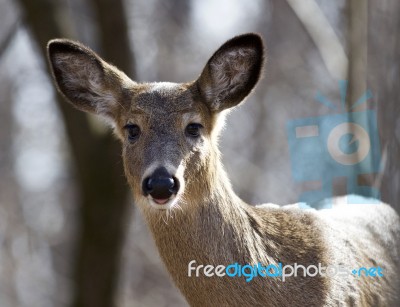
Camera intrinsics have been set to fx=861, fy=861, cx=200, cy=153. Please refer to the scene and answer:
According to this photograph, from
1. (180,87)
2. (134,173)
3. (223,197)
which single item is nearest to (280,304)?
(223,197)

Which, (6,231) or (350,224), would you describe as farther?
(6,231)

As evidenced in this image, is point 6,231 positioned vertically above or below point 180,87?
below

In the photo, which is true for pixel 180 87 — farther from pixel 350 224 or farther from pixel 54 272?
pixel 54 272

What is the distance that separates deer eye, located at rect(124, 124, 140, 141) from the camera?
18.7 feet

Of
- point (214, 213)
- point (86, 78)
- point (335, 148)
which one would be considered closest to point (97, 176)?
point (335, 148)

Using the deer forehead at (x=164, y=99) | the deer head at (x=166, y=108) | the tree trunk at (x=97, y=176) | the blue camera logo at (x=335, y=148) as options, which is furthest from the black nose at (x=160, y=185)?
the tree trunk at (x=97, y=176)

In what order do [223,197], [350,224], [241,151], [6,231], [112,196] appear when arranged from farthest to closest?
[6,231] → [241,151] → [112,196] → [350,224] → [223,197]

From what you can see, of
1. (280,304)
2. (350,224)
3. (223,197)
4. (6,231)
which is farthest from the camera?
(6,231)

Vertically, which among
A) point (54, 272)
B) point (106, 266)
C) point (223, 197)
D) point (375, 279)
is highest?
point (223, 197)

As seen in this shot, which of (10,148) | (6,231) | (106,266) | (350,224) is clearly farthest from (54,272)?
(350,224)

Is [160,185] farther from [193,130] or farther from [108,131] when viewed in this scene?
[108,131]

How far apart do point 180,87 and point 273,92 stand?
15867mm

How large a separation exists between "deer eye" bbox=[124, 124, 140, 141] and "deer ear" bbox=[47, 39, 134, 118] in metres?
0.43

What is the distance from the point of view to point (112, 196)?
11289mm
